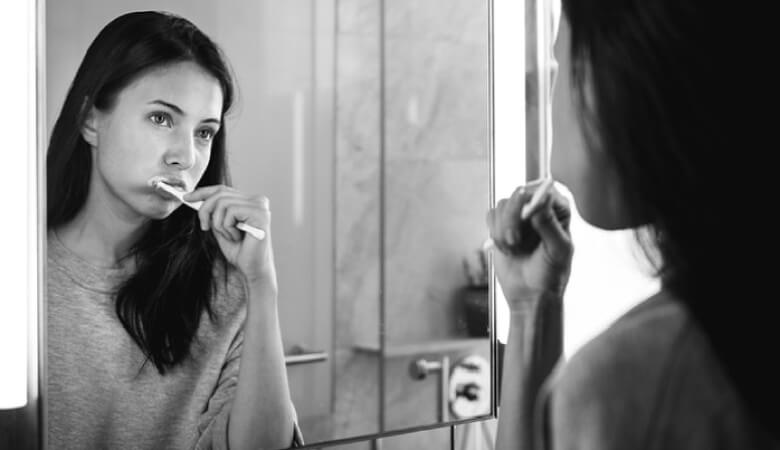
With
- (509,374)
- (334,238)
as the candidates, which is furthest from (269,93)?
(509,374)

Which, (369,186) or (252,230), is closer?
(252,230)

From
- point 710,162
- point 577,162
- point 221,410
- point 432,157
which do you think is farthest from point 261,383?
point 710,162

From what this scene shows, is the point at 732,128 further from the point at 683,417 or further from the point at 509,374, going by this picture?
the point at 509,374

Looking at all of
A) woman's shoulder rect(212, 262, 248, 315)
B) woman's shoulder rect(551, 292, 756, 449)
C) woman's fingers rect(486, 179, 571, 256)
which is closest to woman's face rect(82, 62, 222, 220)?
woman's shoulder rect(212, 262, 248, 315)

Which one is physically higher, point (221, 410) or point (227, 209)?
point (227, 209)

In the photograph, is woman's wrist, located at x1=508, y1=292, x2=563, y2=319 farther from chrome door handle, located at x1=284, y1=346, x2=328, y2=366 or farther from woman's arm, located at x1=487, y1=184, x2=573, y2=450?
chrome door handle, located at x1=284, y1=346, x2=328, y2=366

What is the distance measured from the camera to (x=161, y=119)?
1147mm

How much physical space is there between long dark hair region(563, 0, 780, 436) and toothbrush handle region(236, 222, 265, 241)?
1.76ft

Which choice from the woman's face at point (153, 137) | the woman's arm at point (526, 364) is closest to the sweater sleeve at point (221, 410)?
the woman's face at point (153, 137)

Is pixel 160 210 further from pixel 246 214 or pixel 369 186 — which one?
pixel 369 186

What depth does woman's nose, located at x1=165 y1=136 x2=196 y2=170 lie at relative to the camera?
1.16 meters

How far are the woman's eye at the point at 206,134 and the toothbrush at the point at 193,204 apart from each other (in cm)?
8

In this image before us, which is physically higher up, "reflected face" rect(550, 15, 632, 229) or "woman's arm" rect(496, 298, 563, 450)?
"reflected face" rect(550, 15, 632, 229)

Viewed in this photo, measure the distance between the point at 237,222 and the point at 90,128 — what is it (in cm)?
23
